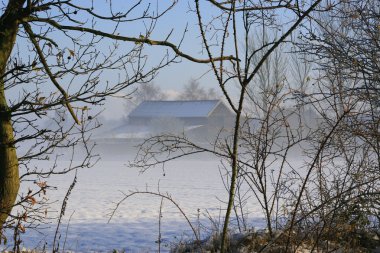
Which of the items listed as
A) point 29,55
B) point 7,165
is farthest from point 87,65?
point 7,165

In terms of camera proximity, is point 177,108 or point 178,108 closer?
point 178,108

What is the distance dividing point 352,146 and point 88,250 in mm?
5933

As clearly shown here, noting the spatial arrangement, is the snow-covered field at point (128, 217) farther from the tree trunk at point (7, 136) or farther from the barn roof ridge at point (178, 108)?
the barn roof ridge at point (178, 108)

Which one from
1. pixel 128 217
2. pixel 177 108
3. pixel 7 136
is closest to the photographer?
pixel 7 136

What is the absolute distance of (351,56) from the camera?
8.48m

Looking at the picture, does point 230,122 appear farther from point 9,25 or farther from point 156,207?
point 9,25

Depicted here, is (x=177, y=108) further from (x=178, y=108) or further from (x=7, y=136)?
(x=7, y=136)

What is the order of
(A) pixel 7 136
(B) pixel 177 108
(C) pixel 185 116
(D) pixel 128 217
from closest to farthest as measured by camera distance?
(A) pixel 7 136, (D) pixel 128 217, (C) pixel 185 116, (B) pixel 177 108

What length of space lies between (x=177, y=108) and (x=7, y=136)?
199ft

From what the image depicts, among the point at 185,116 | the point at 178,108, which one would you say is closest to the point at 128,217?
the point at 185,116

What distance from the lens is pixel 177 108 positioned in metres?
66.1

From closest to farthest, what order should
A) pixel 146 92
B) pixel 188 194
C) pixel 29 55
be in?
pixel 29 55 → pixel 188 194 → pixel 146 92

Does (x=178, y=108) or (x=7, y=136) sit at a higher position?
(x=178, y=108)

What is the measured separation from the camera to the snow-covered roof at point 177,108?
62.7m
